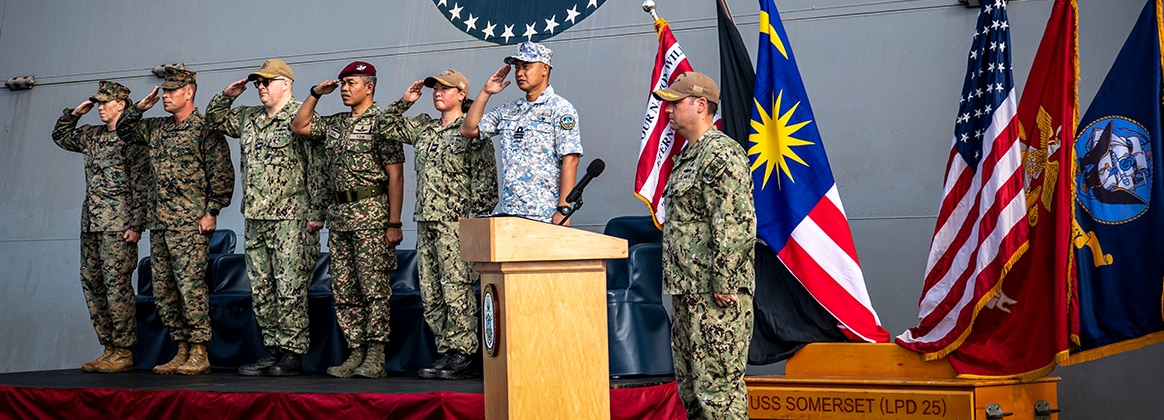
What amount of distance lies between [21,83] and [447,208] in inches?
176

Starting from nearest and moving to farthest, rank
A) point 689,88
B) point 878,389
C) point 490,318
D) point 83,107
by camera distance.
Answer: point 490,318 → point 689,88 → point 878,389 → point 83,107

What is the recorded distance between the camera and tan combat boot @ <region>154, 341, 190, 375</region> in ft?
20.9

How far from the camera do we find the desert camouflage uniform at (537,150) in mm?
5227

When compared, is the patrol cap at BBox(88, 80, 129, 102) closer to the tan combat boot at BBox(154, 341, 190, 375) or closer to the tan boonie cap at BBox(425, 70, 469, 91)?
the tan combat boot at BBox(154, 341, 190, 375)

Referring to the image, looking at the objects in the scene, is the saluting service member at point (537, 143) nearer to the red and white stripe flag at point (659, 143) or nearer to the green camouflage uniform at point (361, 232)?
the red and white stripe flag at point (659, 143)

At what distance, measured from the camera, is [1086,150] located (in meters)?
4.75

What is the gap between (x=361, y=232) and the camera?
18.9 feet

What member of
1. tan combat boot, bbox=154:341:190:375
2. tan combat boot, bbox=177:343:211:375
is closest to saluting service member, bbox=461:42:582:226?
tan combat boot, bbox=177:343:211:375

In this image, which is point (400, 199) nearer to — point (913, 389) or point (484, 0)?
point (484, 0)

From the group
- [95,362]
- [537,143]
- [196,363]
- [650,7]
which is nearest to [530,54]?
[537,143]

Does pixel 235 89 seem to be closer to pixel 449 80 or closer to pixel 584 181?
pixel 449 80

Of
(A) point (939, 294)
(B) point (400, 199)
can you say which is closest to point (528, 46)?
(B) point (400, 199)

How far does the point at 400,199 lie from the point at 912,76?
250cm

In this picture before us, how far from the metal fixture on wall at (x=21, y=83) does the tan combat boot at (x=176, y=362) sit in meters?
3.04
